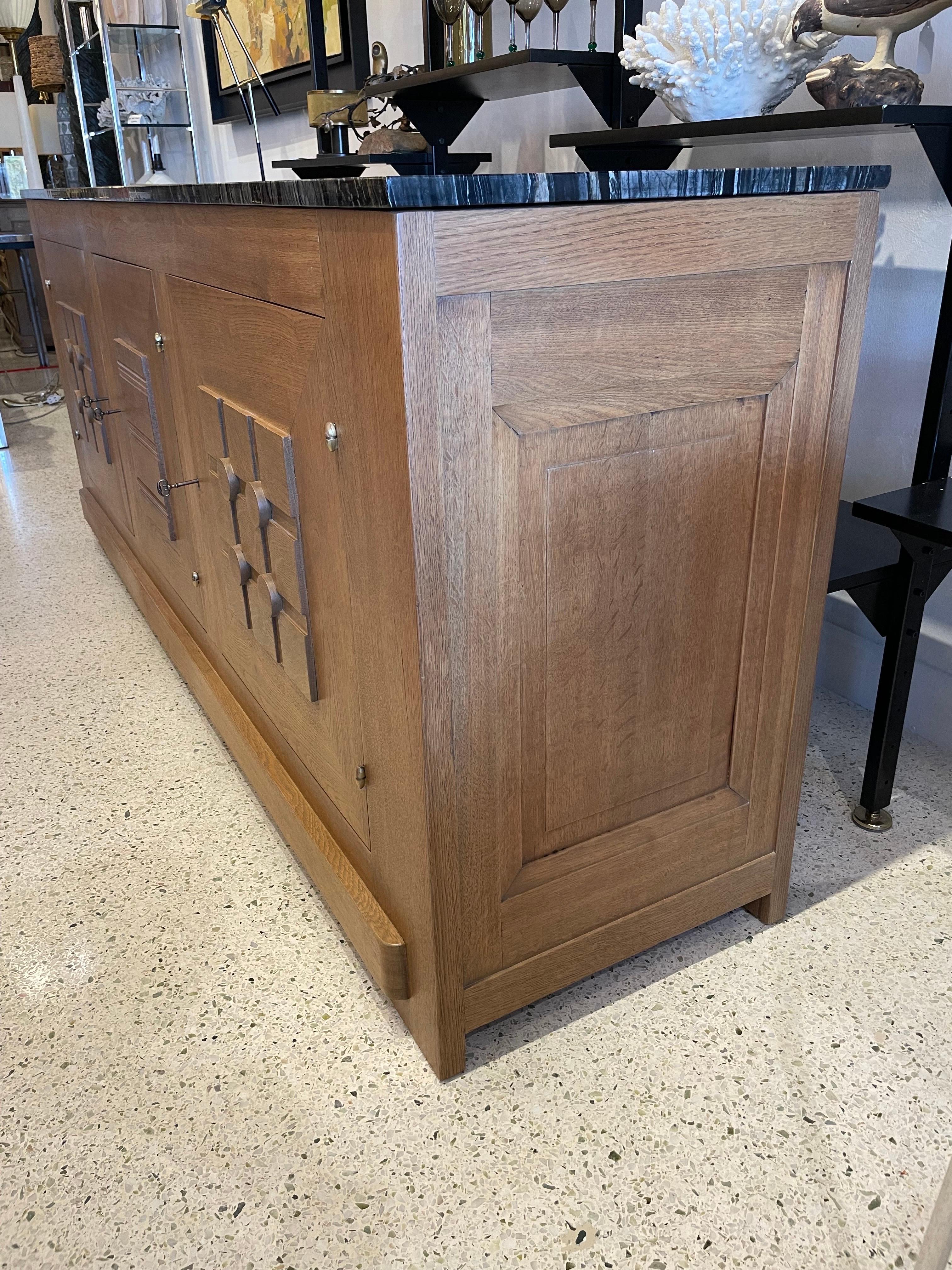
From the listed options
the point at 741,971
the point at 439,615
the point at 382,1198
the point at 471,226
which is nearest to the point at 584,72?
the point at 471,226

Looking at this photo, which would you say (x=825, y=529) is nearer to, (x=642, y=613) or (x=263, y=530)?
(x=642, y=613)

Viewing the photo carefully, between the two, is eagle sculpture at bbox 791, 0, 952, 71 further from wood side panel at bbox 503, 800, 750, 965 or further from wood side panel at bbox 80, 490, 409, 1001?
wood side panel at bbox 80, 490, 409, 1001

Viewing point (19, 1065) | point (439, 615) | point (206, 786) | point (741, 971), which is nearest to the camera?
point (439, 615)

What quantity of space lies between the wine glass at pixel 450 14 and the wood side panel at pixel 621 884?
175 centimetres

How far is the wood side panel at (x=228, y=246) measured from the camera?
3.20 feet

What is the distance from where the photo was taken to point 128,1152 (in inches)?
42.9

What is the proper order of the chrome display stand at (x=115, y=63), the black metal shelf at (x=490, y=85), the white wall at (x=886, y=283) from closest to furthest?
the white wall at (x=886, y=283), the black metal shelf at (x=490, y=85), the chrome display stand at (x=115, y=63)

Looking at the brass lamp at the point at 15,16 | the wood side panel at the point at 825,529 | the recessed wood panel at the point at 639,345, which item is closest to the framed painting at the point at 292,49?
the wood side panel at the point at 825,529

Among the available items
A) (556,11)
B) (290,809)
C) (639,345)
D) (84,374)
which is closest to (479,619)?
(639,345)

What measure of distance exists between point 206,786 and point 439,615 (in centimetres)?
100

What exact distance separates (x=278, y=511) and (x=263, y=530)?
0.22ft

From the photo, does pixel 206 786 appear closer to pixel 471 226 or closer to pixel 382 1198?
pixel 382 1198

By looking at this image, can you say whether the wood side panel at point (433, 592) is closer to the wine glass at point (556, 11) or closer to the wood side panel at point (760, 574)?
the wood side panel at point (760, 574)

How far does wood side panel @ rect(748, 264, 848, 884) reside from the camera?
1.07 meters
